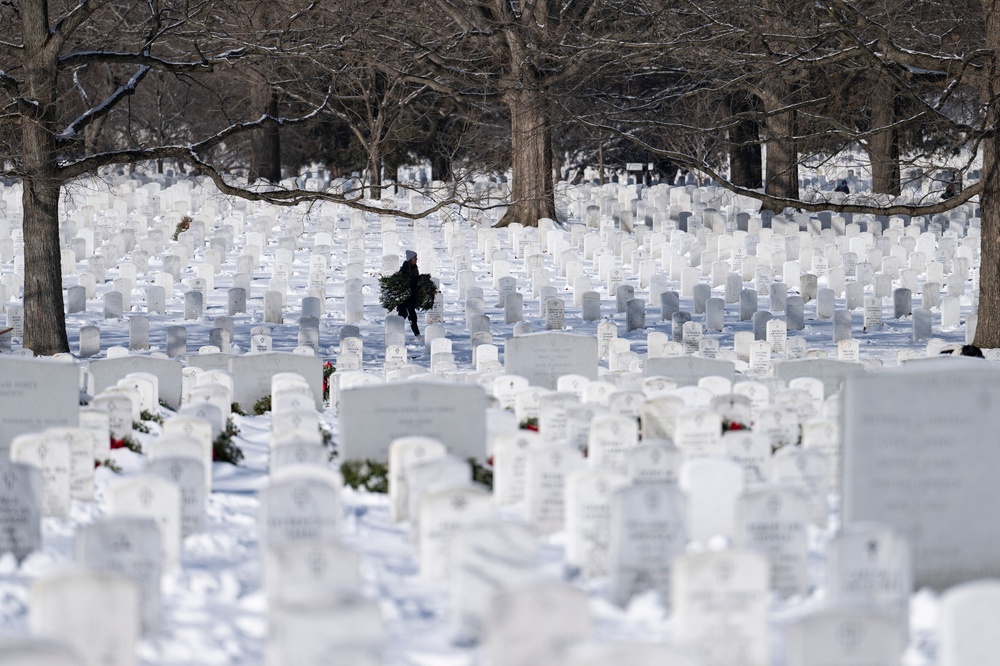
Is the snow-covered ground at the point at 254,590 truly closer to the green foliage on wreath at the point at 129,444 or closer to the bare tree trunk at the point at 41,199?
the green foliage on wreath at the point at 129,444

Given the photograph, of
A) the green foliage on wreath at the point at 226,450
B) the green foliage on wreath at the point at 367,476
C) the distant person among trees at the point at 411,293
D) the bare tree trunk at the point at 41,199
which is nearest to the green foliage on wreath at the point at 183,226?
the distant person among trees at the point at 411,293

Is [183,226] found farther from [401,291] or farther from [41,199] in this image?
[41,199]

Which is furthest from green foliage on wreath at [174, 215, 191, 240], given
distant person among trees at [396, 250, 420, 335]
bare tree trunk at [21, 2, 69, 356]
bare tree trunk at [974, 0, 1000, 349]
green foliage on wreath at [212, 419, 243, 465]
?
green foliage on wreath at [212, 419, 243, 465]

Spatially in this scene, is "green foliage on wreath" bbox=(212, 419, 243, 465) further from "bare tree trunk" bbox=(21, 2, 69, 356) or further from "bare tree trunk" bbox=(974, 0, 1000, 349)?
"bare tree trunk" bbox=(974, 0, 1000, 349)

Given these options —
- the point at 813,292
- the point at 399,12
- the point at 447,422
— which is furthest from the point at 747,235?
the point at 447,422

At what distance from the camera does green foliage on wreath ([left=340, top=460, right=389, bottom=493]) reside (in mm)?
8133

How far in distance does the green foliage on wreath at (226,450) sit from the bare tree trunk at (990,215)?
26.9 ft

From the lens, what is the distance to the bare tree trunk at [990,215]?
562 inches

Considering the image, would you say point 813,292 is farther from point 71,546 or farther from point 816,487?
point 71,546

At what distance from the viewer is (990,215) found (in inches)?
587

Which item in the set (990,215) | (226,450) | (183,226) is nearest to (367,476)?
(226,450)

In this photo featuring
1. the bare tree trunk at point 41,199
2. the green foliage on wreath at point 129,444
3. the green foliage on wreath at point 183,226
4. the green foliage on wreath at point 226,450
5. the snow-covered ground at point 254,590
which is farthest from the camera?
the green foliage on wreath at point 183,226

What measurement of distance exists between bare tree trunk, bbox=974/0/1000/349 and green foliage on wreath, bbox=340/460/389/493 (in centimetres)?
823

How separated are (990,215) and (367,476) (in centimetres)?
905
